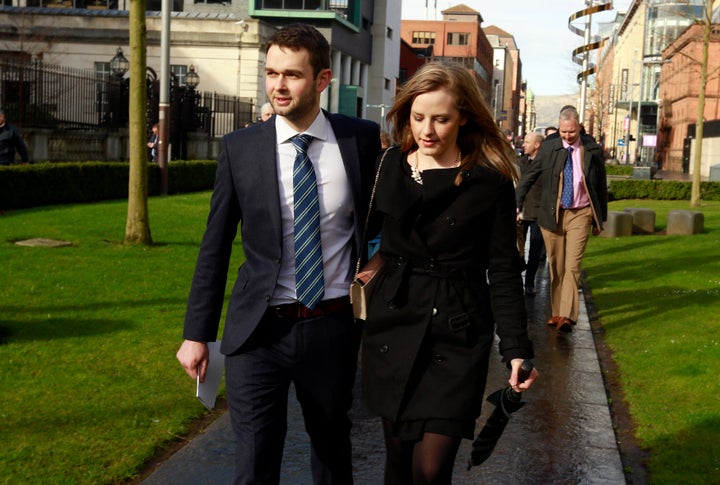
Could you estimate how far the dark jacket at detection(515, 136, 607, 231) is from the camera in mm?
8703

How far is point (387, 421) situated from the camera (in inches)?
132

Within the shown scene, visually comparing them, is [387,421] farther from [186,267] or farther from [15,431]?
[186,267]

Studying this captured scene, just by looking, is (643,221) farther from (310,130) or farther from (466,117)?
(310,130)

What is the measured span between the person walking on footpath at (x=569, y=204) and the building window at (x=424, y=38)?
128 metres

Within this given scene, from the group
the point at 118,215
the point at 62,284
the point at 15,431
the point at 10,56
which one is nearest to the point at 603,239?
the point at 118,215

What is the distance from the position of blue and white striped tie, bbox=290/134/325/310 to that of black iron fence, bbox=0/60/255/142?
21.8 m

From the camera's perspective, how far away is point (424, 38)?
135 metres

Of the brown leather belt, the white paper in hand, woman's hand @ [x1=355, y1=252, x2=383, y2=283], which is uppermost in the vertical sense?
woman's hand @ [x1=355, y1=252, x2=383, y2=283]

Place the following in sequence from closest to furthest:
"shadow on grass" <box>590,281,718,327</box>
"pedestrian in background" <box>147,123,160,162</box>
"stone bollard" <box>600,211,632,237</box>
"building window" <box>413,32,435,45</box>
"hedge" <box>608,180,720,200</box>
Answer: "shadow on grass" <box>590,281,718,327</box> < "stone bollard" <box>600,211,632,237</box> < "pedestrian in background" <box>147,123,160,162</box> < "hedge" <box>608,180,720,200</box> < "building window" <box>413,32,435,45</box>

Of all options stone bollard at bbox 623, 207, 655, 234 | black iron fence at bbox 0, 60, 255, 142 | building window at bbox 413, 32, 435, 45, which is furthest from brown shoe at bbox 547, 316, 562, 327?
building window at bbox 413, 32, 435, 45

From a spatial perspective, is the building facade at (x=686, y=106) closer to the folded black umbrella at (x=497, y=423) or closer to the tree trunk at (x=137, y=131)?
the tree trunk at (x=137, y=131)

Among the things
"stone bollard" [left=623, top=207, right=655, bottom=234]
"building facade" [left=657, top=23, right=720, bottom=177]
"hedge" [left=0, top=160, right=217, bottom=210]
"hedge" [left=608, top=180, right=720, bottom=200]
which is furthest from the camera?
"building facade" [left=657, top=23, right=720, bottom=177]

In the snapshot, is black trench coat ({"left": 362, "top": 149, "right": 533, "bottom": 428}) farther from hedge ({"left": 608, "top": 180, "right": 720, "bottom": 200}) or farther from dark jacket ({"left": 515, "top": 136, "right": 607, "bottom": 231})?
hedge ({"left": 608, "top": 180, "right": 720, "bottom": 200})

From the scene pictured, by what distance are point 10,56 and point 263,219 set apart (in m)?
42.5
